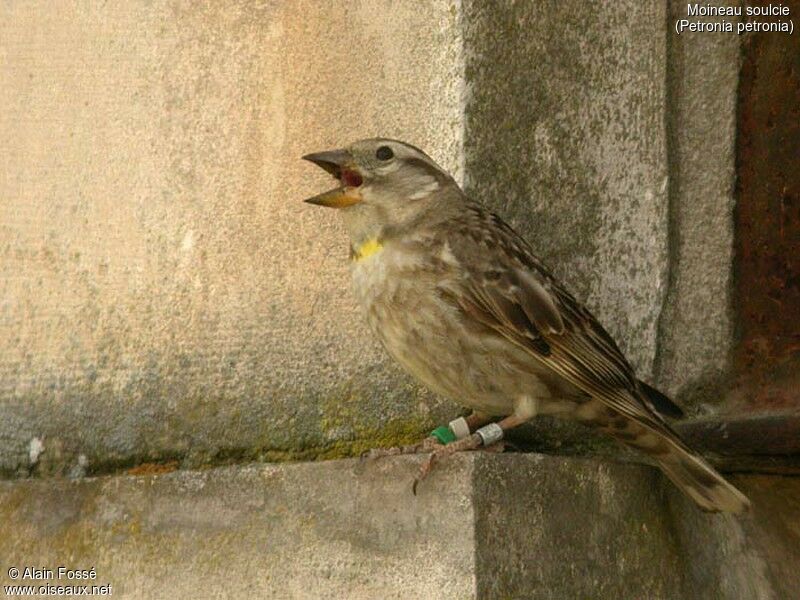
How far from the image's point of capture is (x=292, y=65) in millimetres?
3635

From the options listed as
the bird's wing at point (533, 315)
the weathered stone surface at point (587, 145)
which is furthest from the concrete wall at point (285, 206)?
the bird's wing at point (533, 315)

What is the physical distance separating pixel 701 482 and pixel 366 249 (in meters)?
0.87

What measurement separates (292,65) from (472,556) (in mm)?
1277

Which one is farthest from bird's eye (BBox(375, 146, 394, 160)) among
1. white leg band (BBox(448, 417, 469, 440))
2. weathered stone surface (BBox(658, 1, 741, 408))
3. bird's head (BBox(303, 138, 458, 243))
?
weathered stone surface (BBox(658, 1, 741, 408))

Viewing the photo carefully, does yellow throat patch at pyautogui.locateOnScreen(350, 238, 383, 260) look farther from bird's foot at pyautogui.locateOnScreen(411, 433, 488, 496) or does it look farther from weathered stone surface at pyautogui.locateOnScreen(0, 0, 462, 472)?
bird's foot at pyautogui.locateOnScreen(411, 433, 488, 496)

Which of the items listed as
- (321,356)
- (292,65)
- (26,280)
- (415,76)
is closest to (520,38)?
(415,76)

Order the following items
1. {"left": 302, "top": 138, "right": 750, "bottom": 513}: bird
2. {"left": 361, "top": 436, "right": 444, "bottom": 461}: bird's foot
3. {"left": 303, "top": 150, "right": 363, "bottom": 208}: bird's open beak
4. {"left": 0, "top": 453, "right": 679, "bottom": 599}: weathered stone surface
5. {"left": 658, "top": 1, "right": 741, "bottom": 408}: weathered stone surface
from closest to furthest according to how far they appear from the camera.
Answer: {"left": 0, "top": 453, "right": 679, "bottom": 599}: weathered stone surface → {"left": 361, "top": 436, "right": 444, "bottom": 461}: bird's foot → {"left": 302, "top": 138, "right": 750, "bottom": 513}: bird → {"left": 303, "top": 150, "right": 363, "bottom": 208}: bird's open beak → {"left": 658, "top": 1, "right": 741, "bottom": 408}: weathered stone surface

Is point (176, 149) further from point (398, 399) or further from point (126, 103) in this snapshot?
point (398, 399)

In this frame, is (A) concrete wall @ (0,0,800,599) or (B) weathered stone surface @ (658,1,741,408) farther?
(B) weathered stone surface @ (658,1,741,408)

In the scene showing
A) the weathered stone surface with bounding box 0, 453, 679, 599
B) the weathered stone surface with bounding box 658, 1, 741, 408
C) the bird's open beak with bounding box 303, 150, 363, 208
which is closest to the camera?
the weathered stone surface with bounding box 0, 453, 679, 599

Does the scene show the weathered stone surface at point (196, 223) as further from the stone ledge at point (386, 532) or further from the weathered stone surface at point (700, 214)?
the weathered stone surface at point (700, 214)

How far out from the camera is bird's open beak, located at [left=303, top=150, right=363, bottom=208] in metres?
3.40

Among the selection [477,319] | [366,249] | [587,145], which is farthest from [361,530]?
[587,145]

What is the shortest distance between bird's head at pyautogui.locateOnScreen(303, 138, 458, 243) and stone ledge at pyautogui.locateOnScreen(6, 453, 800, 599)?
1.84ft
